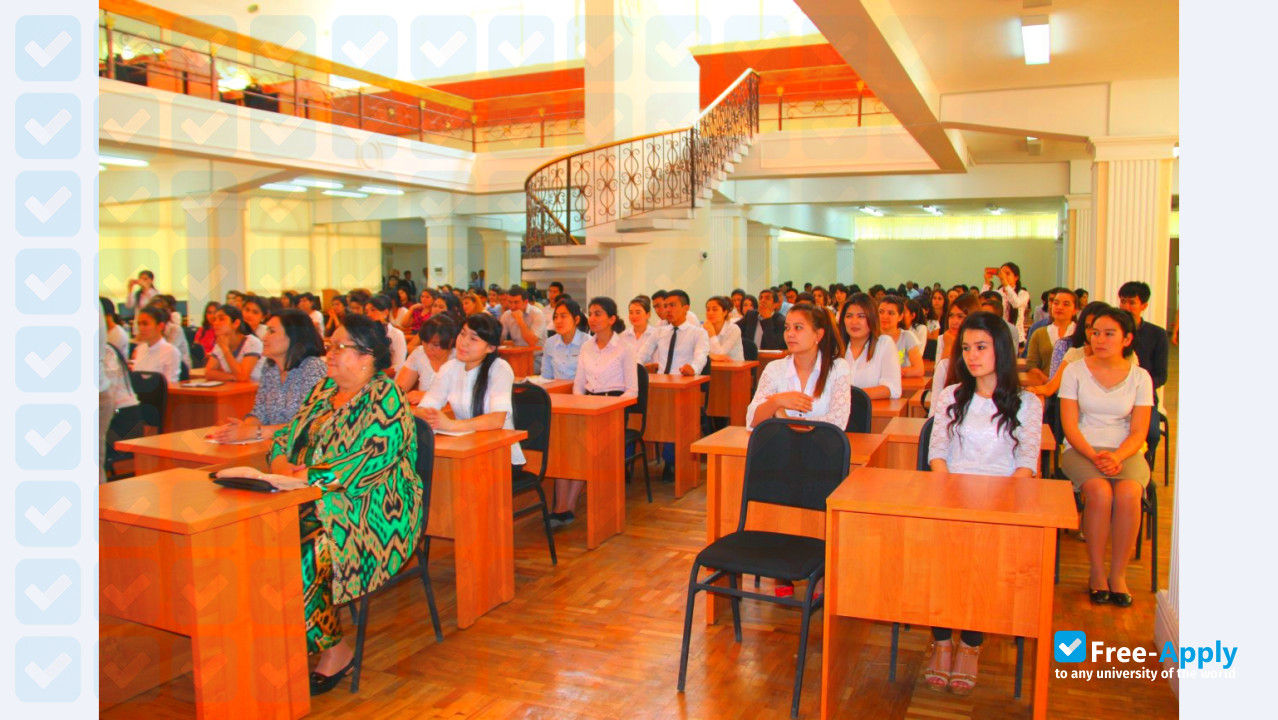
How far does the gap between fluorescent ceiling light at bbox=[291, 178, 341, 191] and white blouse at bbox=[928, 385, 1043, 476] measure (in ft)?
40.5

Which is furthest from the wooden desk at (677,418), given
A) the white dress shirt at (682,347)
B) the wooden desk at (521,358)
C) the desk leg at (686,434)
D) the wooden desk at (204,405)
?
the wooden desk at (521,358)

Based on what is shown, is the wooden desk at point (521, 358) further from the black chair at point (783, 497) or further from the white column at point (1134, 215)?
the black chair at point (783, 497)

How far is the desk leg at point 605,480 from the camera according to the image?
517cm

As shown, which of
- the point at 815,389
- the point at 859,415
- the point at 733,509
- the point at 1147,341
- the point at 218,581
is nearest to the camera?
the point at 218,581

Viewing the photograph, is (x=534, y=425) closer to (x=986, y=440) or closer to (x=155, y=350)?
(x=986, y=440)

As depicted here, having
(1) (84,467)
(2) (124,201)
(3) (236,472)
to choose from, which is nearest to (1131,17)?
(3) (236,472)

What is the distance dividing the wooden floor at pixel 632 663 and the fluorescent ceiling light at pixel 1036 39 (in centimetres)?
371

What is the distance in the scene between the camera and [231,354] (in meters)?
7.13

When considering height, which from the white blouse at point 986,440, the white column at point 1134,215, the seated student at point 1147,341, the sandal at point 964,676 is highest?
the white column at point 1134,215

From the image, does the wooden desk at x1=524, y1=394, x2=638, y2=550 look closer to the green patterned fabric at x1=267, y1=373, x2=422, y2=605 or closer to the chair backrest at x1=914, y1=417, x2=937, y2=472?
the green patterned fabric at x1=267, y1=373, x2=422, y2=605

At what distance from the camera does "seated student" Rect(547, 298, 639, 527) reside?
19.7 feet

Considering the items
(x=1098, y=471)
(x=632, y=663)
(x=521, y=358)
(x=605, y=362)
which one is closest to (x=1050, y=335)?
(x=1098, y=471)

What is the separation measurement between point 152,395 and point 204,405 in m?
0.68

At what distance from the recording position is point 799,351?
4172 mm
